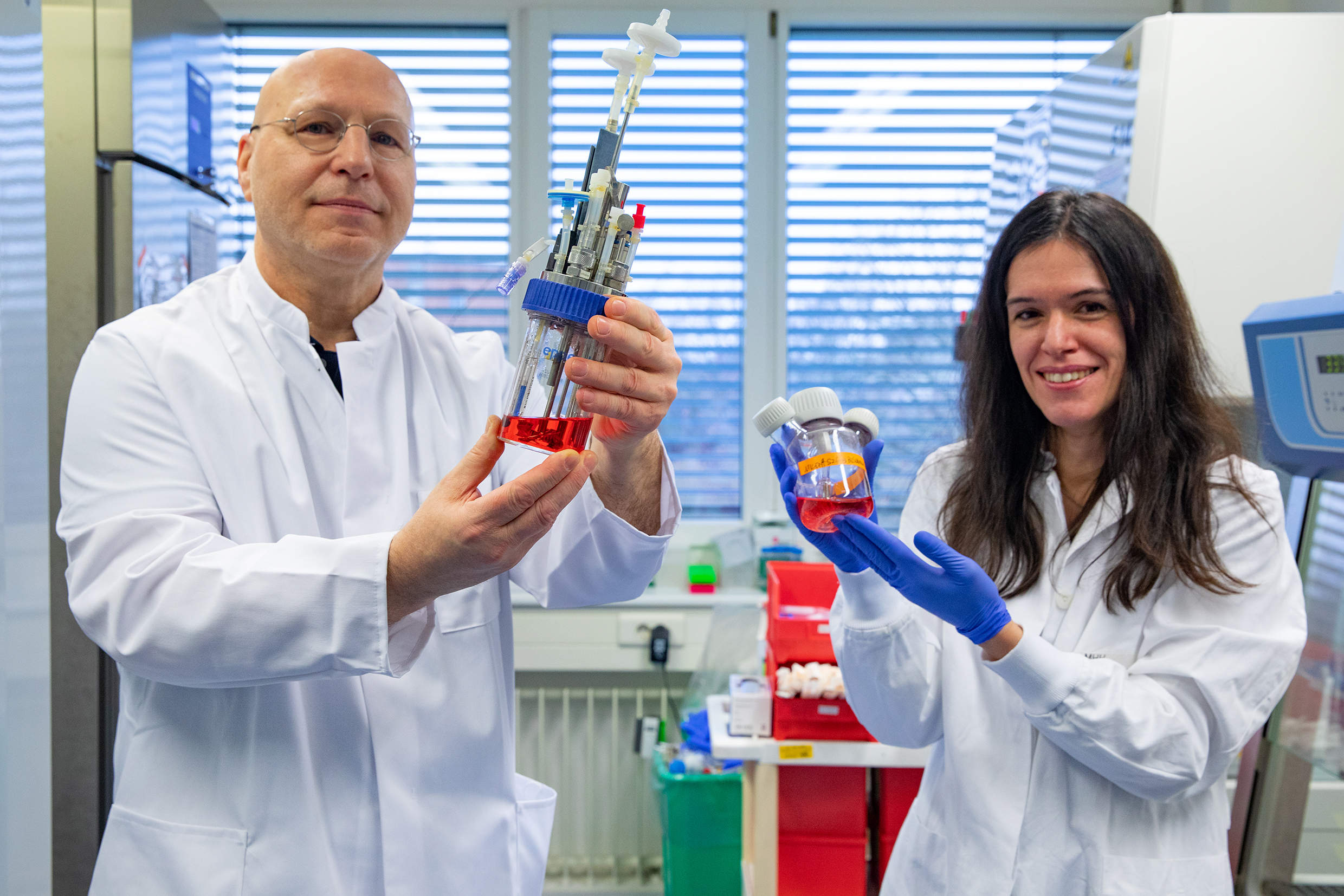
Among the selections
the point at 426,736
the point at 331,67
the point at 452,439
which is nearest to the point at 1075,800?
the point at 426,736

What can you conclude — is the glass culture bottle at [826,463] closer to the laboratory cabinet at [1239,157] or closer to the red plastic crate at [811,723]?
the red plastic crate at [811,723]

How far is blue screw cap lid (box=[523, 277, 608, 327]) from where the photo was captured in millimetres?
835

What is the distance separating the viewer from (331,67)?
1153 millimetres

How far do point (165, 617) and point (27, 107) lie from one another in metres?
0.52

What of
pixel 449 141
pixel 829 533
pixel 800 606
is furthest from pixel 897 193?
pixel 829 533

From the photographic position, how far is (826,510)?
117 centimetres

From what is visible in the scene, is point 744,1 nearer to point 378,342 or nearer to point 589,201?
point 378,342

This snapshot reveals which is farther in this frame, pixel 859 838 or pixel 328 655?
pixel 859 838

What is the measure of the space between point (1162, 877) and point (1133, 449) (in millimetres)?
552

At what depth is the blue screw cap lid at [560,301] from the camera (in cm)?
83

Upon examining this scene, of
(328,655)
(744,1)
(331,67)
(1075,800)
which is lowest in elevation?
(1075,800)

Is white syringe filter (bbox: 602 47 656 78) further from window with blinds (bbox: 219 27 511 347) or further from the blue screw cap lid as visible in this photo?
window with blinds (bbox: 219 27 511 347)

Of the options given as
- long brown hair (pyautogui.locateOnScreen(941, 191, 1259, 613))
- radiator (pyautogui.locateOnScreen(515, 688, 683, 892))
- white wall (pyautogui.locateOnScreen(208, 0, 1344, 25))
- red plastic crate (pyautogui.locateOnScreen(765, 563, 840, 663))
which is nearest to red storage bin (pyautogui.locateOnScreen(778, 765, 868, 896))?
red plastic crate (pyautogui.locateOnScreen(765, 563, 840, 663))

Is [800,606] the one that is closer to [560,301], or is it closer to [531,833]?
[531,833]
